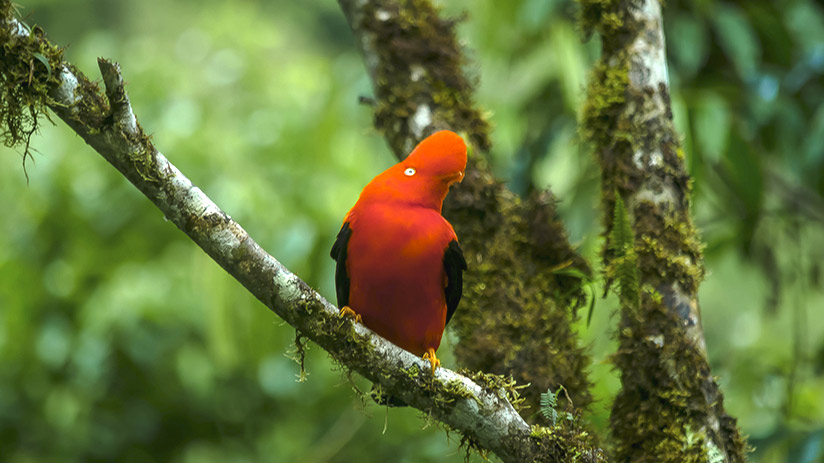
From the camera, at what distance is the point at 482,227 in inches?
110

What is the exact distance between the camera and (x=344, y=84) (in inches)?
190

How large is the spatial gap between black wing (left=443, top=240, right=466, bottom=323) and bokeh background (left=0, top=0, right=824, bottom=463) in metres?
1.14

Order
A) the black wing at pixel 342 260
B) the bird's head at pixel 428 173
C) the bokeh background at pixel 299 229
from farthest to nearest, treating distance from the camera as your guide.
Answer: the bokeh background at pixel 299 229, the black wing at pixel 342 260, the bird's head at pixel 428 173

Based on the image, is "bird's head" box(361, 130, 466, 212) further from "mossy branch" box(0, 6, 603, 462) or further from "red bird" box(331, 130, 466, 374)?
"mossy branch" box(0, 6, 603, 462)

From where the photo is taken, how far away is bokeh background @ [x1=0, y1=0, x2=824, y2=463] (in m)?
3.66

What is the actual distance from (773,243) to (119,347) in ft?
13.8

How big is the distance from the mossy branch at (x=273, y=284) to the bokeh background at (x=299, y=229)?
1.28 meters

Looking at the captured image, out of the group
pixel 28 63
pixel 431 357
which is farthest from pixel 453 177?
pixel 28 63

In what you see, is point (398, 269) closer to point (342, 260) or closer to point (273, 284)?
point (342, 260)

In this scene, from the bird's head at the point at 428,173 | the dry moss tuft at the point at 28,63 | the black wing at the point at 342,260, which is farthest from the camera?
the black wing at the point at 342,260

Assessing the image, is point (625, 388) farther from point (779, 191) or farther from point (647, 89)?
point (779, 191)

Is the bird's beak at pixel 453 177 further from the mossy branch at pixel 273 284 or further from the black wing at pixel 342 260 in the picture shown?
the mossy branch at pixel 273 284

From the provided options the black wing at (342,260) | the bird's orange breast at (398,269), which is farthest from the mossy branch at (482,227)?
the black wing at (342,260)

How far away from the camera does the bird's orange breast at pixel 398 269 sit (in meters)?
2.13
